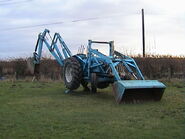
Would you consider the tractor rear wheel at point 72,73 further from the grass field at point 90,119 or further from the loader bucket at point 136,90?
the loader bucket at point 136,90

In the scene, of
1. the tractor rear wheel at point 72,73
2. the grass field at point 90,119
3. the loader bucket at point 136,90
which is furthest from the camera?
the tractor rear wheel at point 72,73

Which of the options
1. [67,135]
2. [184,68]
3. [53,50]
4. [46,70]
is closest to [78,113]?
[67,135]

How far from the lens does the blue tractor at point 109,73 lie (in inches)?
517

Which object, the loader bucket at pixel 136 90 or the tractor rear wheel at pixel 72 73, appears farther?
the tractor rear wheel at pixel 72 73

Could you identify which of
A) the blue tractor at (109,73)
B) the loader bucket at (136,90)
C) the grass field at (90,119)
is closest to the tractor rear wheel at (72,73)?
the blue tractor at (109,73)

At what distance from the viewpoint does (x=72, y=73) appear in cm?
1658

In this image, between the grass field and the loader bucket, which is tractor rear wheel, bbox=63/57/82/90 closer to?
the grass field

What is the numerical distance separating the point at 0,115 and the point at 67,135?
3.42 metres

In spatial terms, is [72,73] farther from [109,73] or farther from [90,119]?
[90,119]

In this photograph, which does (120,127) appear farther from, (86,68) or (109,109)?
(86,68)

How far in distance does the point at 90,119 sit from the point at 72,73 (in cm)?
702

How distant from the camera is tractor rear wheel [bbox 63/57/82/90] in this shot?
53.6ft

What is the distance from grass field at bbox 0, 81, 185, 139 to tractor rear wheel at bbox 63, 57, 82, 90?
7.88 feet

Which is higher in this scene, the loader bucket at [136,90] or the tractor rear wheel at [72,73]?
the tractor rear wheel at [72,73]
